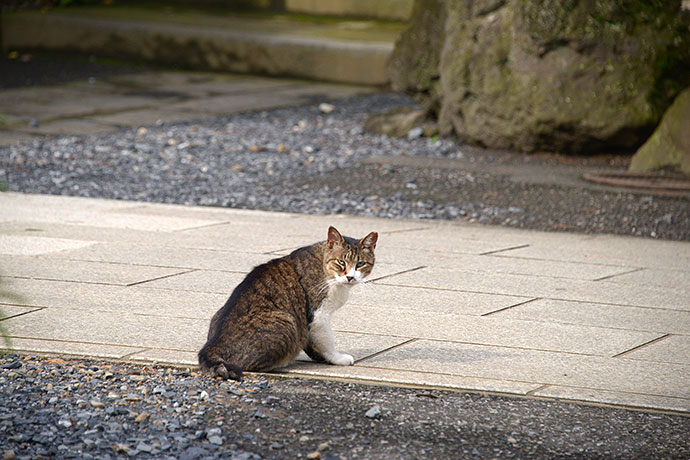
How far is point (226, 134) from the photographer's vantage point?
1183 centimetres

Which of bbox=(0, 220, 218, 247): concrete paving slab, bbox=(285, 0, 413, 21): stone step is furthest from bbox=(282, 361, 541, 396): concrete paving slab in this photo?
bbox=(285, 0, 413, 21): stone step

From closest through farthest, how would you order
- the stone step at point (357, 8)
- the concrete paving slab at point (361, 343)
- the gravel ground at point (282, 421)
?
1. the gravel ground at point (282, 421)
2. the concrete paving slab at point (361, 343)
3. the stone step at point (357, 8)

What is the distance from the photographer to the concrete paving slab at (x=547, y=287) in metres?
5.96

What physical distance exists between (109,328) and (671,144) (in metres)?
6.25

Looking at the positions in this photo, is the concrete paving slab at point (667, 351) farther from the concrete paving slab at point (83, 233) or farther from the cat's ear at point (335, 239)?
the concrete paving slab at point (83, 233)

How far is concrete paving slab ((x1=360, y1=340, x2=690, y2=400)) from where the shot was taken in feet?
14.6

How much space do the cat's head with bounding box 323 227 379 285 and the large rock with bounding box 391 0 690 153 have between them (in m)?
5.85

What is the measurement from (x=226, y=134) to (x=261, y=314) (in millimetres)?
7668

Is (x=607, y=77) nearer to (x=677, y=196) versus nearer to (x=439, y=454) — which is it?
(x=677, y=196)

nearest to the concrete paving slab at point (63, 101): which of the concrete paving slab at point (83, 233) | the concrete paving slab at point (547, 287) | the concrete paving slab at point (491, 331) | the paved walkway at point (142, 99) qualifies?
the paved walkway at point (142, 99)

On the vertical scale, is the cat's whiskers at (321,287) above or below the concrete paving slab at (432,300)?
above

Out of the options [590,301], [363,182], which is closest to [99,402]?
[590,301]

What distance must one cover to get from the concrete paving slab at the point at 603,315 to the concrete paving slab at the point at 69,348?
7.18 feet

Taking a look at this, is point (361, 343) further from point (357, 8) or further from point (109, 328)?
point (357, 8)
